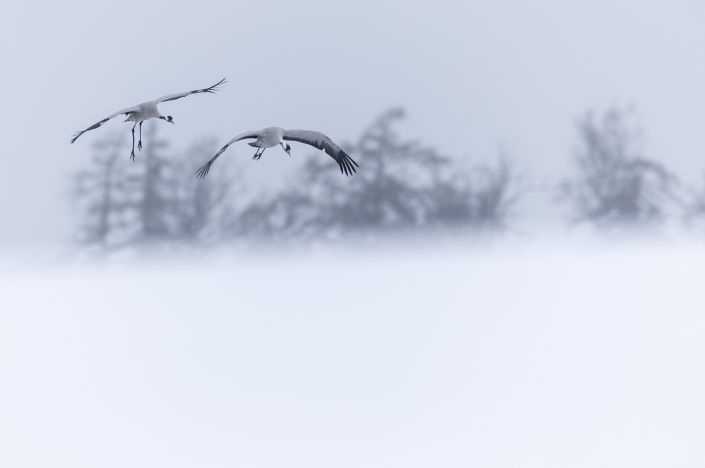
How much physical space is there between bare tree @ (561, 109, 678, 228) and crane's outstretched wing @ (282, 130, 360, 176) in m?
1.73

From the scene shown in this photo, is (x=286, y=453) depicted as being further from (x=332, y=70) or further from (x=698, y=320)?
(x=698, y=320)

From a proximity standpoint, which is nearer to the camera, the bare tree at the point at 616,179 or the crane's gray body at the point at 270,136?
the crane's gray body at the point at 270,136

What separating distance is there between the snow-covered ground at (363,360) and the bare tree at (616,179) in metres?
0.19

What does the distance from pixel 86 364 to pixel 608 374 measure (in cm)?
274

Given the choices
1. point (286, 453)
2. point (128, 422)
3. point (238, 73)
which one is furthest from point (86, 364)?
point (238, 73)

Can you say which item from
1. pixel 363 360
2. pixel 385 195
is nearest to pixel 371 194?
pixel 385 195

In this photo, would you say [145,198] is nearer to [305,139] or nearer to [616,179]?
[305,139]

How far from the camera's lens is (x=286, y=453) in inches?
140

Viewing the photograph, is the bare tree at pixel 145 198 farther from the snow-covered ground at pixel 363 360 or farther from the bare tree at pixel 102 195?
the snow-covered ground at pixel 363 360

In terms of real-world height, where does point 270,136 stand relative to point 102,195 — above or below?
below

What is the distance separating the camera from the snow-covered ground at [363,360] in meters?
3.51

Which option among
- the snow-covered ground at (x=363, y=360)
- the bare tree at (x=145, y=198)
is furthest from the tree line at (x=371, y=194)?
the snow-covered ground at (x=363, y=360)

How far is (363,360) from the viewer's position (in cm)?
384

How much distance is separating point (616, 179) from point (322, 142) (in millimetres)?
2015
